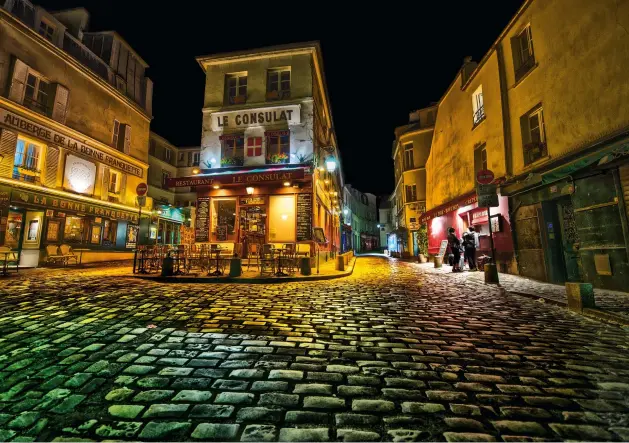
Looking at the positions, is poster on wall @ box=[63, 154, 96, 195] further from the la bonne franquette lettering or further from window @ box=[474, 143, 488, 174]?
window @ box=[474, 143, 488, 174]

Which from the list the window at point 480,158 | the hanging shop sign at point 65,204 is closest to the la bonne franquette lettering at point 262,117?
the window at point 480,158

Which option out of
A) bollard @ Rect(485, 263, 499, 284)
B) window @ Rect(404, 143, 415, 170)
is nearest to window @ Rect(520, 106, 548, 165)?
bollard @ Rect(485, 263, 499, 284)

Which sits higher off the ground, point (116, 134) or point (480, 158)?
point (116, 134)

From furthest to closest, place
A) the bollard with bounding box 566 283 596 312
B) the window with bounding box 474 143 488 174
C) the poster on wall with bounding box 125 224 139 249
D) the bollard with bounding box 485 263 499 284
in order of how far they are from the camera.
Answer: the poster on wall with bounding box 125 224 139 249 < the window with bounding box 474 143 488 174 < the bollard with bounding box 485 263 499 284 < the bollard with bounding box 566 283 596 312

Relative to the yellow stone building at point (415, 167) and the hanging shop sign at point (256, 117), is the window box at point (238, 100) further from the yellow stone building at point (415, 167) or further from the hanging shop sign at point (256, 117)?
the yellow stone building at point (415, 167)

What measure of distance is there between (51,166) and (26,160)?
103cm

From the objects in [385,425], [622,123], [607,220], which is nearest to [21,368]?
[385,425]

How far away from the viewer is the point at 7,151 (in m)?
13.8

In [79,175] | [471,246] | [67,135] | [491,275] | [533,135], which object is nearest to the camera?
[491,275]

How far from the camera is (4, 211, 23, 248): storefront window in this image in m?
14.4

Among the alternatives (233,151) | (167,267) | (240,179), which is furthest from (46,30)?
(167,267)

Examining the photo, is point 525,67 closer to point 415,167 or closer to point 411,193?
point 415,167

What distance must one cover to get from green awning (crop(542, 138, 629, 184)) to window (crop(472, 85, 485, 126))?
6859 mm

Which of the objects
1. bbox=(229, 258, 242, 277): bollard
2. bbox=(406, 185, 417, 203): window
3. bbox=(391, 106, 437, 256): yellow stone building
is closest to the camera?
bbox=(229, 258, 242, 277): bollard
